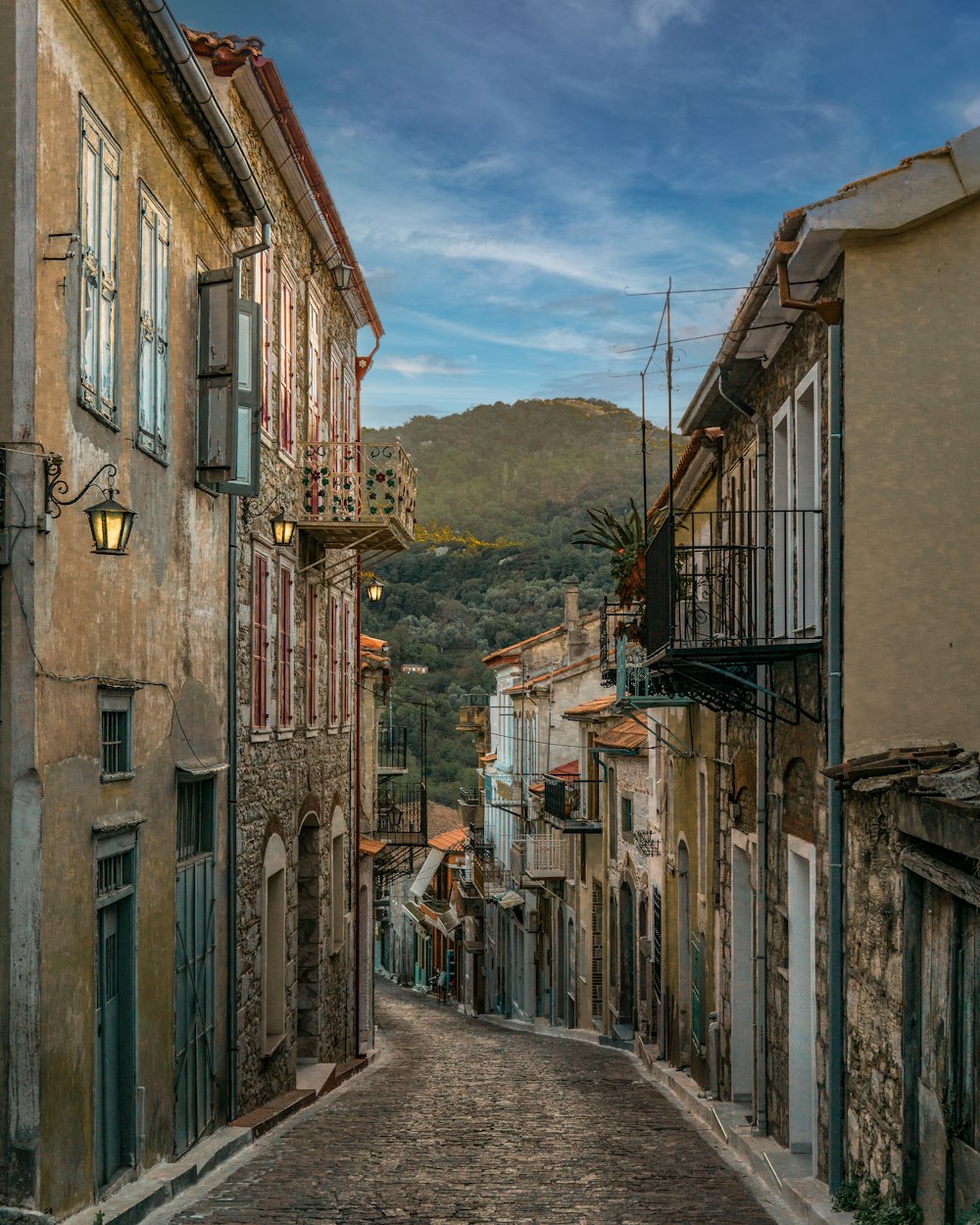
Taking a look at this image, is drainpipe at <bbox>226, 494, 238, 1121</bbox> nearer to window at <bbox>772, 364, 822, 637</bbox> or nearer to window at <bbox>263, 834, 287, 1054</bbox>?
window at <bbox>263, 834, 287, 1054</bbox>

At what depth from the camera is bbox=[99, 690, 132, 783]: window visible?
345 inches

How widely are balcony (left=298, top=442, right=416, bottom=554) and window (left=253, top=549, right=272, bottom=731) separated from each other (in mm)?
1782

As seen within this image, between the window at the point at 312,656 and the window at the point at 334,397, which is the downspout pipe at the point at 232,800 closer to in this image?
the window at the point at 312,656

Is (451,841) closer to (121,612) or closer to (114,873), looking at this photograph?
(114,873)

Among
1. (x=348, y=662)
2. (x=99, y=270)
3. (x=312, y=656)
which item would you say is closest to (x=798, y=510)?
(x=99, y=270)

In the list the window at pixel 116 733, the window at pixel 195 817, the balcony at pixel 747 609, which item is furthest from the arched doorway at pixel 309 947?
the window at pixel 116 733

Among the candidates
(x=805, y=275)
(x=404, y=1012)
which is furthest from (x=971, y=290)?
(x=404, y=1012)

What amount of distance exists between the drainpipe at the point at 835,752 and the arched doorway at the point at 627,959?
55.9 ft

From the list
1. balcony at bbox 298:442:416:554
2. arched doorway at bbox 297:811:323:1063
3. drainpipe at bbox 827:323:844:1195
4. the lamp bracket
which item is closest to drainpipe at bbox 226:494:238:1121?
balcony at bbox 298:442:416:554

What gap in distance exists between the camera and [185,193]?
11.1 metres

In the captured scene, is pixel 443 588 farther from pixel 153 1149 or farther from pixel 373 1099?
pixel 153 1149

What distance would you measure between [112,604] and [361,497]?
7.86 metres

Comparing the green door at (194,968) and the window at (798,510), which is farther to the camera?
the green door at (194,968)

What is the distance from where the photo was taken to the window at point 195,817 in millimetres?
11102
